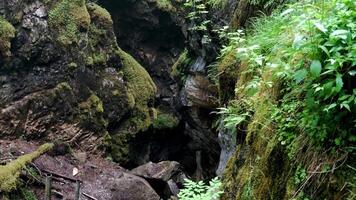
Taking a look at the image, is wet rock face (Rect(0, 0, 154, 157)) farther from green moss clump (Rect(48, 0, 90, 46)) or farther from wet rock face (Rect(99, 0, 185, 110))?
wet rock face (Rect(99, 0, 185, 110))

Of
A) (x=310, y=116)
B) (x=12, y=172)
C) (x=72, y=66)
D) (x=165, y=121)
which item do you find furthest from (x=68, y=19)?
(x=310, y=116)

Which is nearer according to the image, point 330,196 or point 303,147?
point 330,196

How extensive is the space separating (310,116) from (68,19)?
10.5m

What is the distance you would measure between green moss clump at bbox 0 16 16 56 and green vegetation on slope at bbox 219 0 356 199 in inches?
347

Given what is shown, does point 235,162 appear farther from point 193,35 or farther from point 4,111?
point 4,111

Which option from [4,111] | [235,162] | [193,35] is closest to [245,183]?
[235,162]

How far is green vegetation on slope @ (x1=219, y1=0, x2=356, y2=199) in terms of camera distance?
2303 mm

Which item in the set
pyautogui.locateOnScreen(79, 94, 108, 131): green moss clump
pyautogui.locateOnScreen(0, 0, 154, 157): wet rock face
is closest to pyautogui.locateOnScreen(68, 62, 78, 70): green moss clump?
pyautogui.locateOnScreen(0, 0, 154, 157): wet rock face

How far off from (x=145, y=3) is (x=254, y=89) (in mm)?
15129

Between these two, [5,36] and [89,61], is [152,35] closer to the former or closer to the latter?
[89,61]

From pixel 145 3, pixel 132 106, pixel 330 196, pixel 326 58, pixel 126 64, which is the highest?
pixel 326 58

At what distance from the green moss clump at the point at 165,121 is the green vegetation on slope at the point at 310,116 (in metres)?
12.3

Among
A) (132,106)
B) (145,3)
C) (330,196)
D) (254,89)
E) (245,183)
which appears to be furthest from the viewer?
(145,3)

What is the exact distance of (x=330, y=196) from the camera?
2318 millimetres
